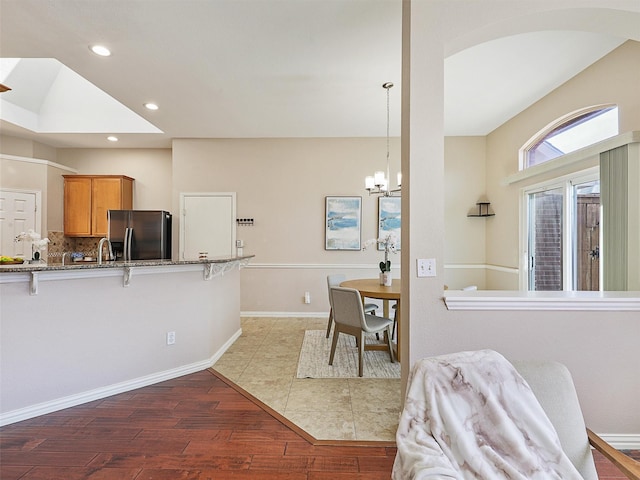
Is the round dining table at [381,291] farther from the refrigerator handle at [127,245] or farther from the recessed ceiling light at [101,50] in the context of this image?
the refrigerator handle at [127,245]

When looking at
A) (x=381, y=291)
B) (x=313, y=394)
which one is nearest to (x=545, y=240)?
(x=381, y=291)

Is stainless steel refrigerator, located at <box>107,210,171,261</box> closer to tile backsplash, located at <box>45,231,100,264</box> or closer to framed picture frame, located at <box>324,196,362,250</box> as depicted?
tile backsplash, located at <box>45,231,100,264</box>

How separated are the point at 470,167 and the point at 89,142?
20.7ft

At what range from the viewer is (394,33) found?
2420mm

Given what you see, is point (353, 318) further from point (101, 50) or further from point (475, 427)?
point (101, 50)

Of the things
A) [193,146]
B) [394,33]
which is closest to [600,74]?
[394,33]

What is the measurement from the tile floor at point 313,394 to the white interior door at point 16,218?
391 centimetres

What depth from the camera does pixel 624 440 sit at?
1.82 meters

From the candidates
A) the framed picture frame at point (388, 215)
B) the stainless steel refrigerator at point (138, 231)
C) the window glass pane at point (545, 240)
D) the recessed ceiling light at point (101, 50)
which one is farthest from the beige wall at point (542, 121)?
the stainless steel refrigerator at point (138, 231)

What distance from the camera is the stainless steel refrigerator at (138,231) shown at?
4.55 m

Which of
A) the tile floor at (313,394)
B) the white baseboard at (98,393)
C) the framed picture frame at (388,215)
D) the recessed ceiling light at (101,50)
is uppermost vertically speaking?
the recessed ceiling light at (101,50)

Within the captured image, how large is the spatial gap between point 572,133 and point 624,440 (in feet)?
9.82

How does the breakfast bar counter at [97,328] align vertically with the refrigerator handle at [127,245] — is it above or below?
below

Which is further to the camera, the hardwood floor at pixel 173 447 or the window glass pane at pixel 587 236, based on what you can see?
the window glass pane at pixel 587 236
